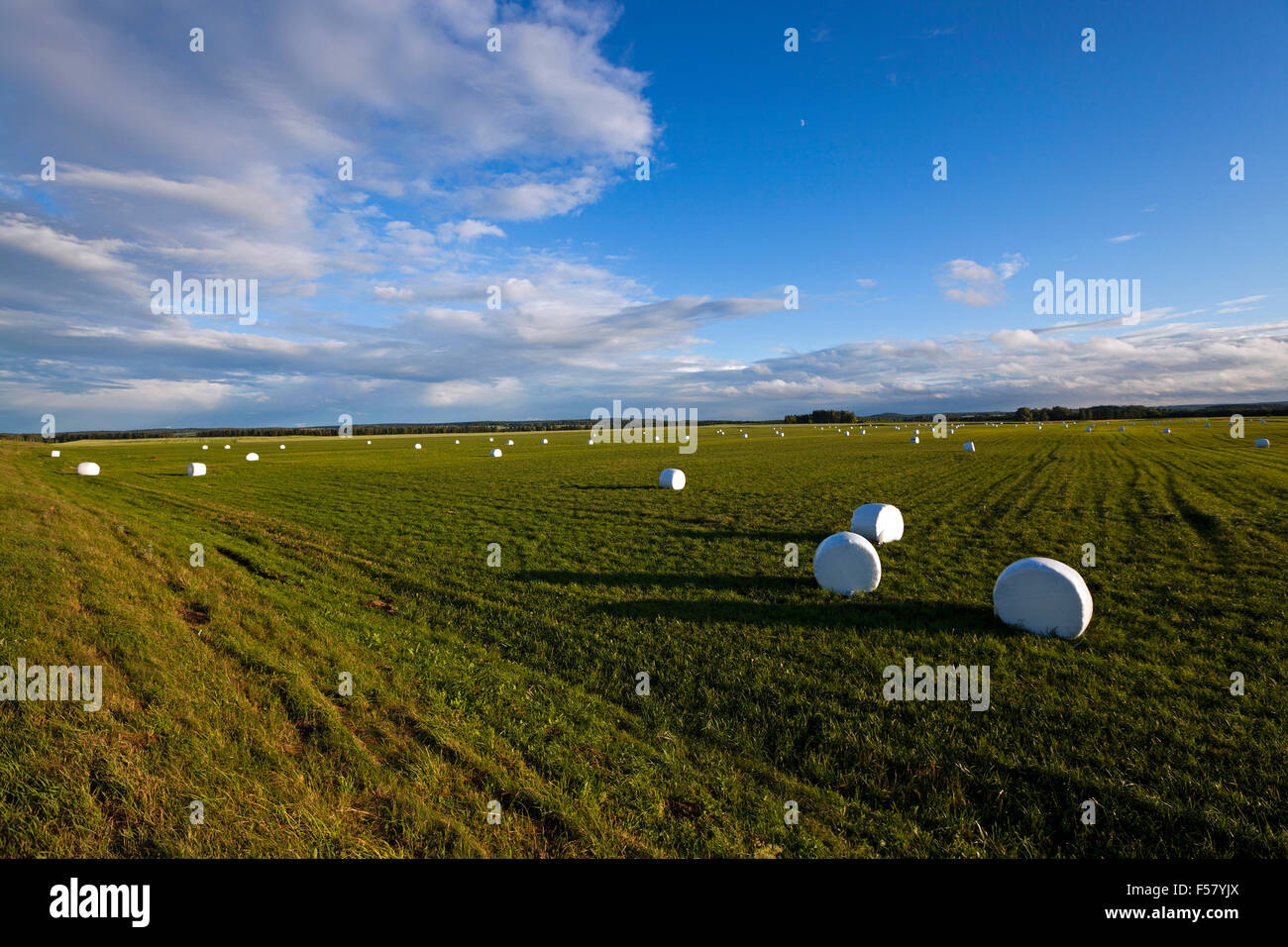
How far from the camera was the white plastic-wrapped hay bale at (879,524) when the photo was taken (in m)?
16.9

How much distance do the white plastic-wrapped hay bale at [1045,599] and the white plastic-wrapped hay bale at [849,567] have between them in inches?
102

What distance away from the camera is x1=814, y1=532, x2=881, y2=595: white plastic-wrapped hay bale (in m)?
12.2

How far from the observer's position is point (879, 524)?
55.5 ft

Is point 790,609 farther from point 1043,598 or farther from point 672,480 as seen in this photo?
point 672,480

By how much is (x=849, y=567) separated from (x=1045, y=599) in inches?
143

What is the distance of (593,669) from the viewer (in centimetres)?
891

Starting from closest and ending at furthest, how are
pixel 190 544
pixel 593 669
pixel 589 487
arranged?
pixel 593 669 → pixel 190 544 → pixel 589 487

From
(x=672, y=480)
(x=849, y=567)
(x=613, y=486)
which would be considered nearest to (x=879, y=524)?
(x=849, y=567)
